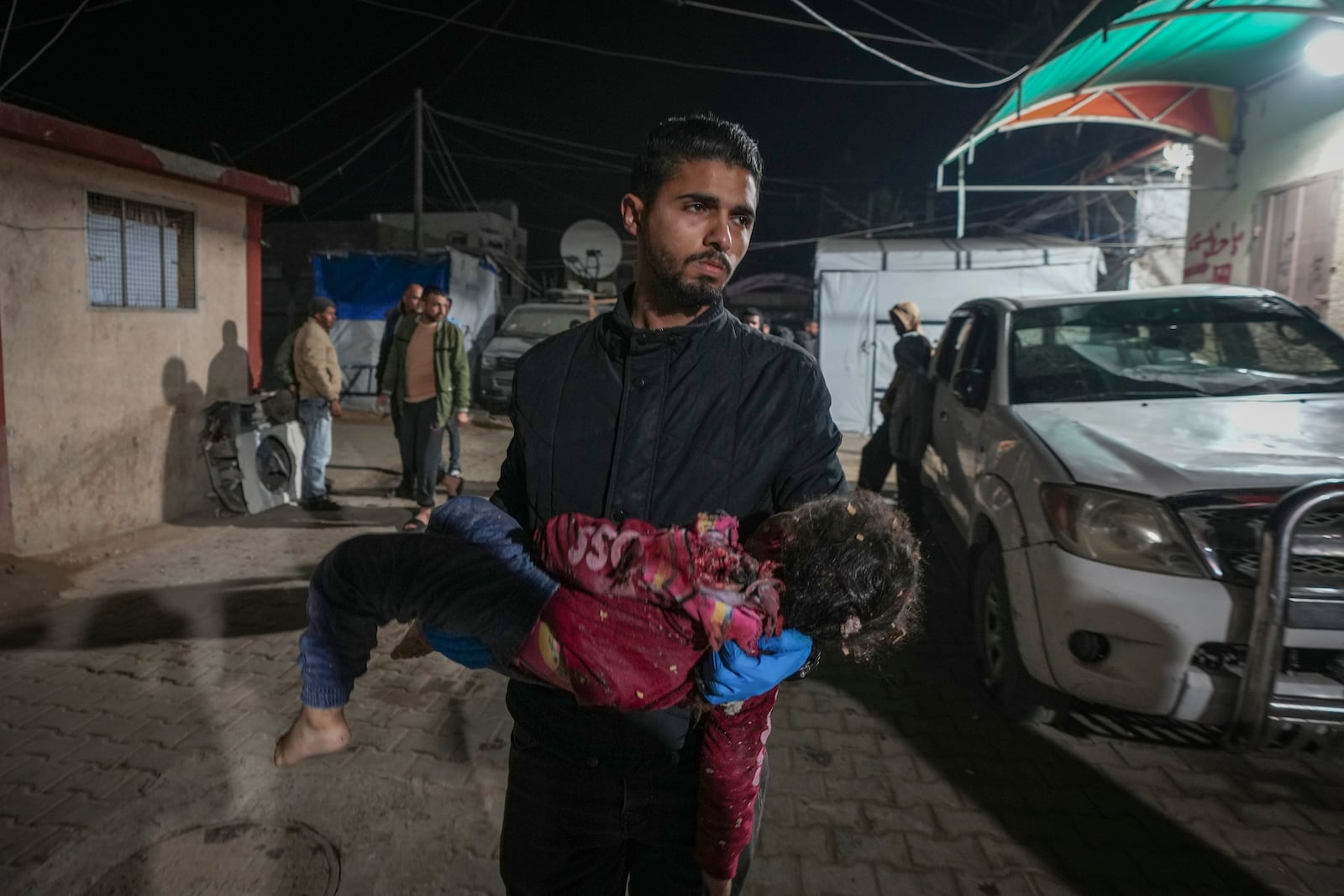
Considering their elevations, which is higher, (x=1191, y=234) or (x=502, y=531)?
(x=1191, y=234)

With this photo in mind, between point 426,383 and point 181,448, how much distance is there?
85.4 inches

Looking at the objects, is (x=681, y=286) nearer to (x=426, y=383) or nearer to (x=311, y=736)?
(x=311, y=736)

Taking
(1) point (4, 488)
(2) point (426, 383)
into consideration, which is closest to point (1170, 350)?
(2) point (426, 383)

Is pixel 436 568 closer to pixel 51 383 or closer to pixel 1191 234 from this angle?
pixel 51 383

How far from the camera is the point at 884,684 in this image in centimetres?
408

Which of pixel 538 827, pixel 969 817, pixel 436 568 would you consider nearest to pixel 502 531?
pixel 436 568

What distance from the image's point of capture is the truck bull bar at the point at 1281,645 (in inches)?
100

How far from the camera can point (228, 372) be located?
291 inches

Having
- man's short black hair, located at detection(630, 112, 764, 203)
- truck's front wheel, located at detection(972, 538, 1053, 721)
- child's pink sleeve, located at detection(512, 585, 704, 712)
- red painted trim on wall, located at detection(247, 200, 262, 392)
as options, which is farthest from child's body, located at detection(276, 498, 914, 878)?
red painted trim on wall, located at detection(247, 200, 262, 392)

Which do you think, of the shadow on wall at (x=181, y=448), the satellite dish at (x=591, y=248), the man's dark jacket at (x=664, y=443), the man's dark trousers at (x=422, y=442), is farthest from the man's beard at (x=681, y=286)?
the satellite dish at (x=591, y=248)

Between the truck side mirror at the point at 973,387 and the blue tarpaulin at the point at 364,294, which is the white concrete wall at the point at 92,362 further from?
the blue tarpaulin at the point at 364,294

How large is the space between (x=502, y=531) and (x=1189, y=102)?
10932 millimetres

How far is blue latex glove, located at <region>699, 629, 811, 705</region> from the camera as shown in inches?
51.6

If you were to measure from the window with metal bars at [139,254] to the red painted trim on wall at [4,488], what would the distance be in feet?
3.06
